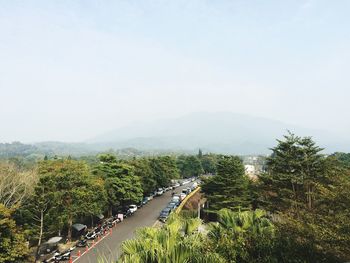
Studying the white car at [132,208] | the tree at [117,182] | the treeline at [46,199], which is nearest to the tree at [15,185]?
the treeline at [46,199]

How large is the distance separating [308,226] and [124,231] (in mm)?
23881

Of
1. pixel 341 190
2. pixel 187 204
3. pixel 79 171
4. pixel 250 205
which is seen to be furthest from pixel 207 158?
pixel 341 190

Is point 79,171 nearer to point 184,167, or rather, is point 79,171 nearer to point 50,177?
point 50,177

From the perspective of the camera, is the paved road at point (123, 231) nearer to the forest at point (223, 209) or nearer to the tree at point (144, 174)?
the tree at point (144, 174)

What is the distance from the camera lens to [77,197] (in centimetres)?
2983

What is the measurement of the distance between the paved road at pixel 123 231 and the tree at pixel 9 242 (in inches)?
170

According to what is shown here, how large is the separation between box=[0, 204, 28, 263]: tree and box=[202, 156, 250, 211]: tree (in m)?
21.3

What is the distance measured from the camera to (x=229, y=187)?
119 feet

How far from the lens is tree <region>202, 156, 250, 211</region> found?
35.4 metres

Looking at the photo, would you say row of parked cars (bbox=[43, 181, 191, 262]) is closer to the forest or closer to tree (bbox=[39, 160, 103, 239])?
the forest

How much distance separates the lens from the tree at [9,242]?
19.1m

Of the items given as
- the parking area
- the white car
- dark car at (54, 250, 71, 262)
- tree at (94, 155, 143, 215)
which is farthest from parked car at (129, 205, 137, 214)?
dark car at (54, 250, 71, 262)

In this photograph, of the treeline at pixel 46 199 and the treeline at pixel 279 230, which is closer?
the treeline at pixel 279 230

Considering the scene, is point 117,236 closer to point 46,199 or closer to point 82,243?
point 82,243
